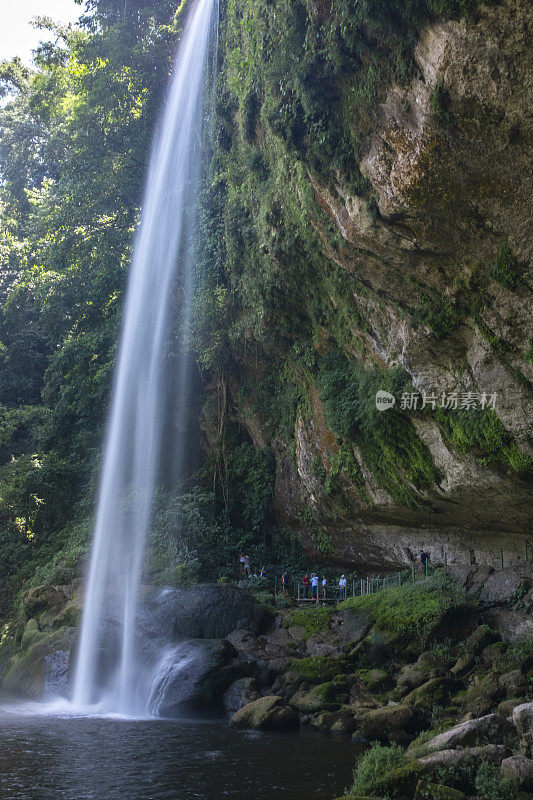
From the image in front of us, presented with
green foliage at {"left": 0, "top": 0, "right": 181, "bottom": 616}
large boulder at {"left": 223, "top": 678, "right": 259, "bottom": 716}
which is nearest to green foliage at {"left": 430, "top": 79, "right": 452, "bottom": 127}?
large boulder at {"left": 223, "top": 678, "right": 259, "bottom": 716}

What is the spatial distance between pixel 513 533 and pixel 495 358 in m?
6.01

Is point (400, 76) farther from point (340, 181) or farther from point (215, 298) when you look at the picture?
point (215, 298)

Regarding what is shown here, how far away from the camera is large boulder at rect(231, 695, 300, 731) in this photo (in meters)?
10.8

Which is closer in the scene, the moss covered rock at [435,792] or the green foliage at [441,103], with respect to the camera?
the moss covered rock at [435,792]

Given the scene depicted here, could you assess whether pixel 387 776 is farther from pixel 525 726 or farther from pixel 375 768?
pixel 525 726

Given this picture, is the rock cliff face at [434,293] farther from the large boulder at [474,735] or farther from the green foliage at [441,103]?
the large boulder at [474,735]

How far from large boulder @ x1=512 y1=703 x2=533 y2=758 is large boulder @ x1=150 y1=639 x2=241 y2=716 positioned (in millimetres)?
6739

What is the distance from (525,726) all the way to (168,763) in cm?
472

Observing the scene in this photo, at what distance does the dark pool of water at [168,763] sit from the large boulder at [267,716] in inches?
12.5

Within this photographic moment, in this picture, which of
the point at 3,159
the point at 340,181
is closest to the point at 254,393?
the point at 340,181

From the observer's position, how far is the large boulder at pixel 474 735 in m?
7.27

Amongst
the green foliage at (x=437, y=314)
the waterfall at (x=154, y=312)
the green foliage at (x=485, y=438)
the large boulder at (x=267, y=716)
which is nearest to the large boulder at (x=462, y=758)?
the large boulder at (x=267, y=716)

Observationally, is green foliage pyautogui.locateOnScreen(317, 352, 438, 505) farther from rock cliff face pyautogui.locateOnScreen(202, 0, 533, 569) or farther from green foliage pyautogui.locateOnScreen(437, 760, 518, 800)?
green foliage pyautogui.locateOnScreen(437, 760, 518, 800)

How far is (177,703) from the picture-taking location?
40.8ft
